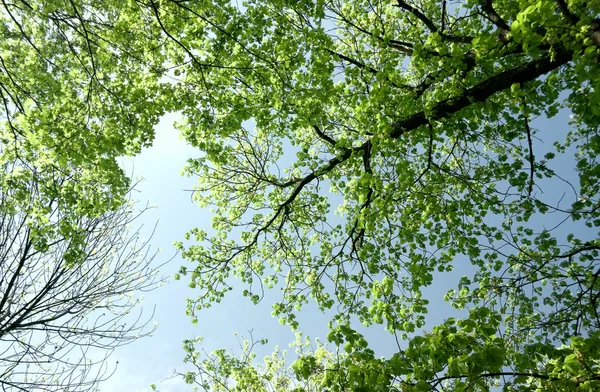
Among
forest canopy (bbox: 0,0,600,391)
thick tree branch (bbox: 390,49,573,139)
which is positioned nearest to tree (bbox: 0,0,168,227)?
forest canopy (bbox: 0,0,600,391)

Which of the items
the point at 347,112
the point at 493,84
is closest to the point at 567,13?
the point at 493,84

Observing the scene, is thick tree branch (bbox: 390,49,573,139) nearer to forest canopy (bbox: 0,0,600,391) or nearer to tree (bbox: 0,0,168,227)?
forest canopy (bbox: 0,0,600,391)

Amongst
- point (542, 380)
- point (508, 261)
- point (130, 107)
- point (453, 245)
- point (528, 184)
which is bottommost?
point (542, 380)

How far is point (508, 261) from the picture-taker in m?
6.71

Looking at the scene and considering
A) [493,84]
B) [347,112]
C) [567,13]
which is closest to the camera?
[567,13]

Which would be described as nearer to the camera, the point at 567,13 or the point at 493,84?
the point at 567,13

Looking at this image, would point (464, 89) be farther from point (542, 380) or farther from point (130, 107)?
point (130, 107)

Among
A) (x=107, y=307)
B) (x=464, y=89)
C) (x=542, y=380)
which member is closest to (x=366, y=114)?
(x=464, y=89)

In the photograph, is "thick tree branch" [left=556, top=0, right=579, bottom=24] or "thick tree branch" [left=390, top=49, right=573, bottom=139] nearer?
"thick tree branch" [left=556, top=0, right=579, bottom=24]

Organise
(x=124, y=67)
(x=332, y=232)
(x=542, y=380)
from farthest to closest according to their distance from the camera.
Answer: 1. (x=332, y=232)
2. (x=124, y=67)
3. (x=542, y=380)

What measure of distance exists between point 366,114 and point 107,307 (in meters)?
6.68

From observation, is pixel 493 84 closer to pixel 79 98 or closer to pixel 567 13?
pixel 567 13

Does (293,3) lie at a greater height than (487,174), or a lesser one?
Result: greater

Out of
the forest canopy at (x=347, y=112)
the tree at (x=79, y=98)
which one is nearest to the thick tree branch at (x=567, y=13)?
the forest canopy at (x=347, y=112)
